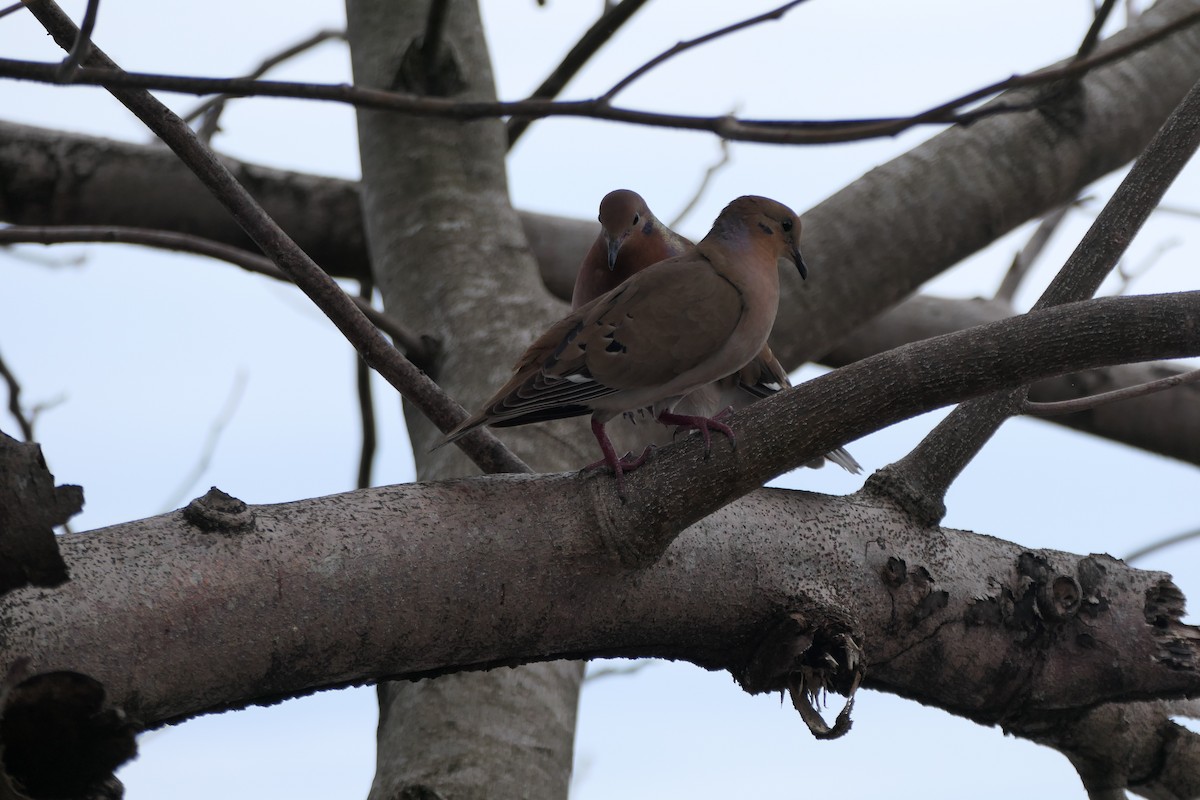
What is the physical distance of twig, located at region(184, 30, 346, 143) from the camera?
4613 mm

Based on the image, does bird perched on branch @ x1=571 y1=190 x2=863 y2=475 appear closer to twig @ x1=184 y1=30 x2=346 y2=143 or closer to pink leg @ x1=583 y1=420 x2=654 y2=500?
pink leg @ x1=583 y1=420 x2=654 y2=500

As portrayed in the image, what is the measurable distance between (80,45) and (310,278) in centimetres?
106

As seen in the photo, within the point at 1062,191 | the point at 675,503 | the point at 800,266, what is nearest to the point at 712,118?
the point at 675,503

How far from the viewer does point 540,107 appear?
3.82ft

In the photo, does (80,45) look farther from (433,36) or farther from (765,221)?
(433,36)

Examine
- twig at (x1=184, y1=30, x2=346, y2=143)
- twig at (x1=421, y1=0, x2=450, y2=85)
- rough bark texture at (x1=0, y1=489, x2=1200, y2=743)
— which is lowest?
rough bark texture at (x1=0, y1=489, x2=1200, y2=743)

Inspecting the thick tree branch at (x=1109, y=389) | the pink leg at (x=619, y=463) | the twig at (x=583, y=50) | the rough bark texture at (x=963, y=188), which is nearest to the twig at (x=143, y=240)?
the pink leg at (x=619, y=463)

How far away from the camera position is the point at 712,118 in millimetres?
1129

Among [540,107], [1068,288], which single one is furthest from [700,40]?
[1068,288]

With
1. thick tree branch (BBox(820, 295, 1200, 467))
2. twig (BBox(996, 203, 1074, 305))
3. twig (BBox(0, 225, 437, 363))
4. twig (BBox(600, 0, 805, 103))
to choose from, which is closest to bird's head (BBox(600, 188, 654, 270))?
twig (BBox(0, 225, 437, 363))

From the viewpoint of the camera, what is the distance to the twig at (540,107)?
1119 millimetres

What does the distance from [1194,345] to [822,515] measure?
0.69 meters

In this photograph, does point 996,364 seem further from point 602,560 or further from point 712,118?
point 712,118

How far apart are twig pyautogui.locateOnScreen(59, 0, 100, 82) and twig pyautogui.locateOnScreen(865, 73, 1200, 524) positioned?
63.5 inches
